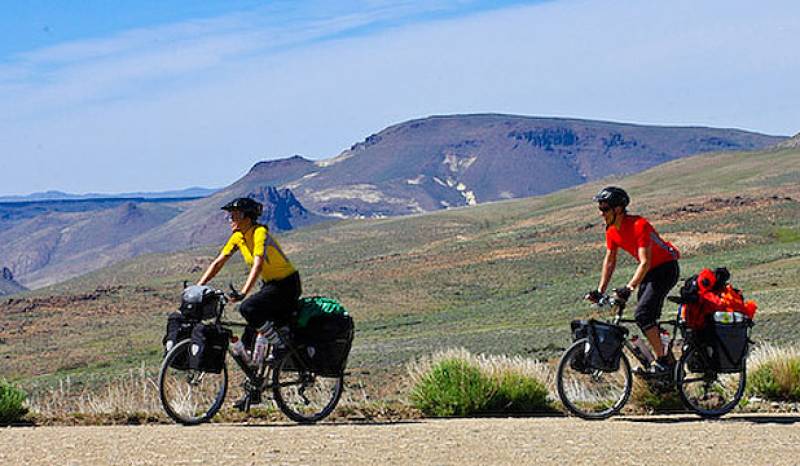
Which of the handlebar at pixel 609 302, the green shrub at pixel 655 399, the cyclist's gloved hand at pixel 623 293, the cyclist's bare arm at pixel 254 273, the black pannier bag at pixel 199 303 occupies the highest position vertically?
the cyclist's bare arm at pixel 254 273

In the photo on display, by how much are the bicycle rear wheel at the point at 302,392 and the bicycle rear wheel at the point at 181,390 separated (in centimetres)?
48

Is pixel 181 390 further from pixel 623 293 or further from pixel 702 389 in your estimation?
pixel 702 389

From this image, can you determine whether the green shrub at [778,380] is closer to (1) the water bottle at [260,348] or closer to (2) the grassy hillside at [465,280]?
(1) the water bottle at [260,348]

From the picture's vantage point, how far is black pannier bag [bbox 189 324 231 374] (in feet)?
34.8

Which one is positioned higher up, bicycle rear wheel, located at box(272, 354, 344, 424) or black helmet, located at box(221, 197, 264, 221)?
black helmet, located at box(221, 197, 264, 221)

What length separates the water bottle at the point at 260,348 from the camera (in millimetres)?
10727

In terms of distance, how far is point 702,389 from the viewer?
11.6 metres

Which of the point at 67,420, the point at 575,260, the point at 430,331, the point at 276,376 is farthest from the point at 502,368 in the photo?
the point at 575,260

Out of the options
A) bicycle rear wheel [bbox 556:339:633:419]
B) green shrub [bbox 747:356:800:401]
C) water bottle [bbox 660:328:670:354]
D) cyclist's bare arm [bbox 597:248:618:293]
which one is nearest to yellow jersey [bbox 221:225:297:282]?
bicycle rear wheel [bbox 556:339:633:419]

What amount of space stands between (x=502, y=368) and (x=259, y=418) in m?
2.28

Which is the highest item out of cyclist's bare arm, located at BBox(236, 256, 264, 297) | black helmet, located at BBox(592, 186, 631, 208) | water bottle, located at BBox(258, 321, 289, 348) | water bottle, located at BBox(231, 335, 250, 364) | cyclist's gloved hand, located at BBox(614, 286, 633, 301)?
black helmet, located at BBox(592, 186, 631, 208)

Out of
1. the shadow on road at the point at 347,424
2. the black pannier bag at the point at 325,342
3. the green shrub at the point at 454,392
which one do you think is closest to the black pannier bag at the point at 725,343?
the green shrub at the point at 454,392

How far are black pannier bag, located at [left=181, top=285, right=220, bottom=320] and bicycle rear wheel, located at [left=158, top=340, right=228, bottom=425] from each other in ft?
0.80

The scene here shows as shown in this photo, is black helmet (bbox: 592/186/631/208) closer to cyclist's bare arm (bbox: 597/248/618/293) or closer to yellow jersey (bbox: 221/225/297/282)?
cyclist's bare arm (bbox: 597/248/618/293)
